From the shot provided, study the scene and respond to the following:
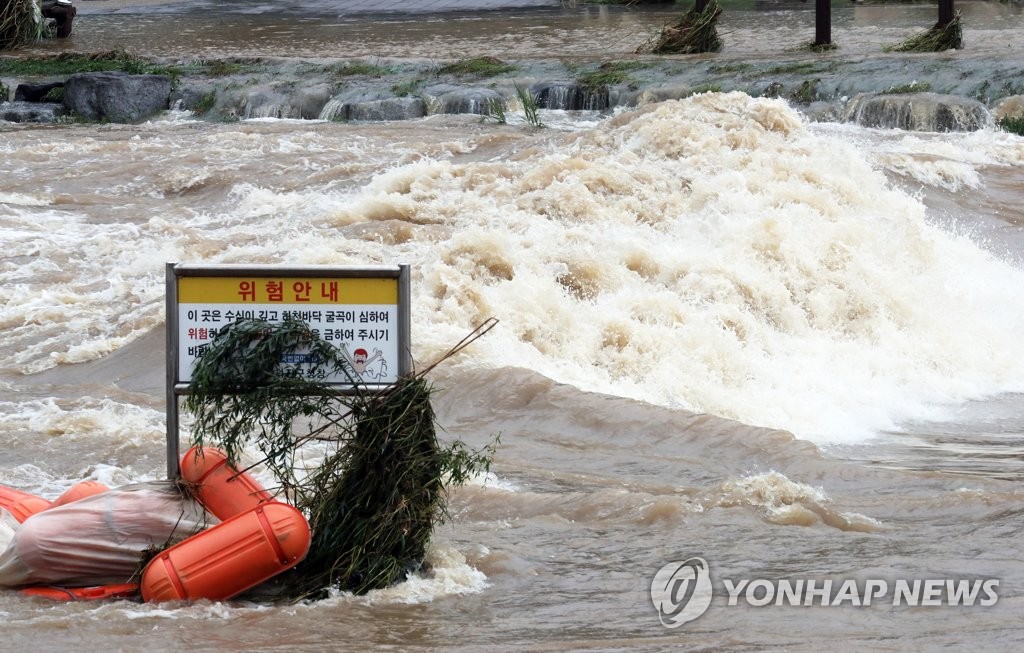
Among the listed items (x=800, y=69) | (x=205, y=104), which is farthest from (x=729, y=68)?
(x=205, y=104)

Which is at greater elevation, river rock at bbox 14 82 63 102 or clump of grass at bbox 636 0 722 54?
clump of grass at bbox 636 0 722 54

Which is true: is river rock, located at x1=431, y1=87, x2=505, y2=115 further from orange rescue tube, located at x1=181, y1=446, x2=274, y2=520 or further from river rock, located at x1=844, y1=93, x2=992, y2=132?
orange rescue tube, located at x1=181, y1=446, x2=274, y2=520

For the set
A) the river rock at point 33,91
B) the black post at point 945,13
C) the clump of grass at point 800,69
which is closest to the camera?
the clump of grass at point 800,69

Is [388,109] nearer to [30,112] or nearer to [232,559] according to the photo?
[30,112]

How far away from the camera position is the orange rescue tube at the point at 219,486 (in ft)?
16.1

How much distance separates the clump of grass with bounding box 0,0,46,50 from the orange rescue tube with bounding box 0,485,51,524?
78.0ft

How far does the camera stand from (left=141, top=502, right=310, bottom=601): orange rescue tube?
4.57m

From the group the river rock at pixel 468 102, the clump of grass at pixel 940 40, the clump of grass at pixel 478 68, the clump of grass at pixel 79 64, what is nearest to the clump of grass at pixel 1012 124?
the clump of grass at pixel 940 40

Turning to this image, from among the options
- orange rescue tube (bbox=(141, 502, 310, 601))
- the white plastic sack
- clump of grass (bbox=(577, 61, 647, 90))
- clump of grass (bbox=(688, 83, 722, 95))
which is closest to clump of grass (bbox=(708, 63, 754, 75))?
clump of grass (bbox=(688, 83, 722, 95))

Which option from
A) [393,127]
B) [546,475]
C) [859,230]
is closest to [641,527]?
[546,475]

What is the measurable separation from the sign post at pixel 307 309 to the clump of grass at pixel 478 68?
1692 cm

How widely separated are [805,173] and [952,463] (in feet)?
17.8

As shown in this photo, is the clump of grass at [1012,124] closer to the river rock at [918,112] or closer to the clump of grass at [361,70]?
the river rock at [918,112]

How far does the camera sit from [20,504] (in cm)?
532
